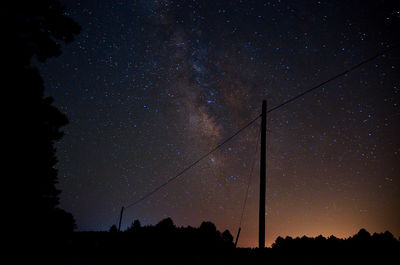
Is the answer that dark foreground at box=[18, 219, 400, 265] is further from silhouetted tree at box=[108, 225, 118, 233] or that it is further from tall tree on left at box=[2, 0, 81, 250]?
silhouetted tree at box=[108, 225, 118, 233]

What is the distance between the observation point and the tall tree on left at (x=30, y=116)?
573 centimetres

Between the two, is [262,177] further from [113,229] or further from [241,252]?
[113,229]

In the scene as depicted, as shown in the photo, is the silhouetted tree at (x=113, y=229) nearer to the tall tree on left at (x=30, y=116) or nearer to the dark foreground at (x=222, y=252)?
the dark foreground at (x=222, y=252)

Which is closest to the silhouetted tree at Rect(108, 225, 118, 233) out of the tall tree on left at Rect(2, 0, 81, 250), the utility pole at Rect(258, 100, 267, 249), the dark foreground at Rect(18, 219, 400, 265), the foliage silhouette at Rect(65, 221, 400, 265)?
the dark foreground at Rect(18, 219, 400, 265)

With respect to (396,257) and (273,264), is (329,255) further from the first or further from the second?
(273,264)

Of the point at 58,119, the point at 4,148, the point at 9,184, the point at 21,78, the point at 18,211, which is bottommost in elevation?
the point at 18,211

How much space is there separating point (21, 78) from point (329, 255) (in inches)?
524

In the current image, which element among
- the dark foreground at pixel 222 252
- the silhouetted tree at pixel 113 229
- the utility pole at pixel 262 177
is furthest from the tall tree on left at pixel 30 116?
the silhouetted tree at pixel 113 229

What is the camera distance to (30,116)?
6777 millimetres

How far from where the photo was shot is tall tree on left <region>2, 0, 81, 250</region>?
18.8ft

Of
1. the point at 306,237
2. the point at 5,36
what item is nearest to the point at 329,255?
the point at 306,237

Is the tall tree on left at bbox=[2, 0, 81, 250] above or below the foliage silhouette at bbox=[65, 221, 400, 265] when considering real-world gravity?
above

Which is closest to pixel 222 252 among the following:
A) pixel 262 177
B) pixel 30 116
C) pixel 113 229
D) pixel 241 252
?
pixel 241 252

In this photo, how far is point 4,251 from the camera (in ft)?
19.9
